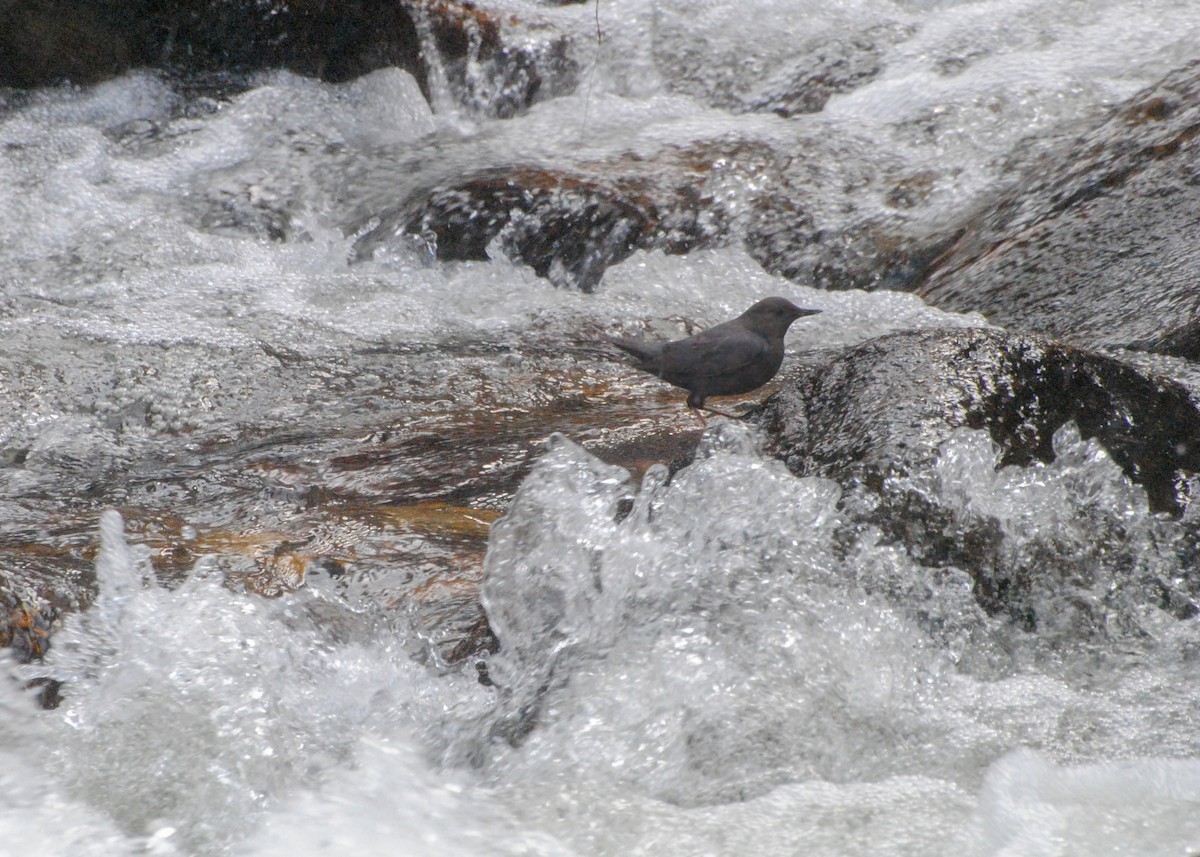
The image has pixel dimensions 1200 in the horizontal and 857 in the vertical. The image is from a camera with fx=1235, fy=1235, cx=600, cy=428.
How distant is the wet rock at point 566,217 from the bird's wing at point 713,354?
1.81 meters

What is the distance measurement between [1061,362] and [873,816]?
1361 mm

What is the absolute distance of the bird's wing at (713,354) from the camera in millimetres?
3998

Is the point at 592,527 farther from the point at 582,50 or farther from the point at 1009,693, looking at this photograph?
the point at 582,50

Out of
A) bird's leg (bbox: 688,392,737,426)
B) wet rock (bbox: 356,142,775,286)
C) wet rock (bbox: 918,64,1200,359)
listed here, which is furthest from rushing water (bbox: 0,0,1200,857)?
wet rock (bbox: 356,142,775,286)

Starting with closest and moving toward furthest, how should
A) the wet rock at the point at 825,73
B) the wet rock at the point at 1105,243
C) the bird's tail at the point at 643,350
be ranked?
the wet rock at the point at 1105,243
the bird's tail at the point at 643,350
the wet rock at the point at 825,73

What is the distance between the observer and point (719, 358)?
3.99 metres

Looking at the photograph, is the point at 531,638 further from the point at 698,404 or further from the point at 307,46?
the point at 307,46

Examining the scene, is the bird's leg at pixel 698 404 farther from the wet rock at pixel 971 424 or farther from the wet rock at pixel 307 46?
the wet rock at pixel 307 46

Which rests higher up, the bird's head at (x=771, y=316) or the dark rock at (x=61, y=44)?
the dark rock at (x=61, y=44)

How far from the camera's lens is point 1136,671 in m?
2.65

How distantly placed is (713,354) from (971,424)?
1.24 metres

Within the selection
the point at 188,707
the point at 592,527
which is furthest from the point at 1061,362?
the point at 188,707

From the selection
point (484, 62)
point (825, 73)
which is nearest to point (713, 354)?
point (825, 73)

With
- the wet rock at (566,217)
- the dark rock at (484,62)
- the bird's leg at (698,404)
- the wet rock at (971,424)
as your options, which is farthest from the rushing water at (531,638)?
the dark rock at (484,62)
